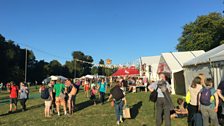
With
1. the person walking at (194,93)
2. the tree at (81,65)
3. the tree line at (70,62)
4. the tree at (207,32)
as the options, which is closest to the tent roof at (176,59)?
the tree line at (70,62)

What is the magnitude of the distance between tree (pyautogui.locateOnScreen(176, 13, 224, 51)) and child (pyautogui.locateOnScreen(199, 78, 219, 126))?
131 ft

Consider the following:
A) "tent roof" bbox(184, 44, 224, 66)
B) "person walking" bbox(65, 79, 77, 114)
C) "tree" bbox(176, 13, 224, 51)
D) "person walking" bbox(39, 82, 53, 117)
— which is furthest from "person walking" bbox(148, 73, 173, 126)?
"tree" bbox(176, 13, 224, 51)

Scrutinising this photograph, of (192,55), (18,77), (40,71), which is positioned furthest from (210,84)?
(40,71)

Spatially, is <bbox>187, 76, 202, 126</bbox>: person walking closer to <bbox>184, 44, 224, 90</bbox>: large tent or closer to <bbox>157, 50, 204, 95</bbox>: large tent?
<bbox>184, 44, 224, 90</bbox>: large tent

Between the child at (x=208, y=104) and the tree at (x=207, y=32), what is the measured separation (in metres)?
39.9

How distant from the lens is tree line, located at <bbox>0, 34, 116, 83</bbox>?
212 ft

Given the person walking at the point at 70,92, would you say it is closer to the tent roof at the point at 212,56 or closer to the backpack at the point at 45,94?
the backpack at the point at 45,94

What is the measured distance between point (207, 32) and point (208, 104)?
1752 inches

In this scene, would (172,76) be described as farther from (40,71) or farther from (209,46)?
(40,71)

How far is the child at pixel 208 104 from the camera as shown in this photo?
778cm

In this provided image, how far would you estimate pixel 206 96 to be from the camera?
25.6 feet

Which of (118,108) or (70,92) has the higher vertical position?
(70,92)

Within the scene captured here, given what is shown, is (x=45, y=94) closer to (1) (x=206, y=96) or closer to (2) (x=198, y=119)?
(2) (x=198, y=119)

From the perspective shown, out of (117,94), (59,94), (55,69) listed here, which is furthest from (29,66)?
(117,94)
